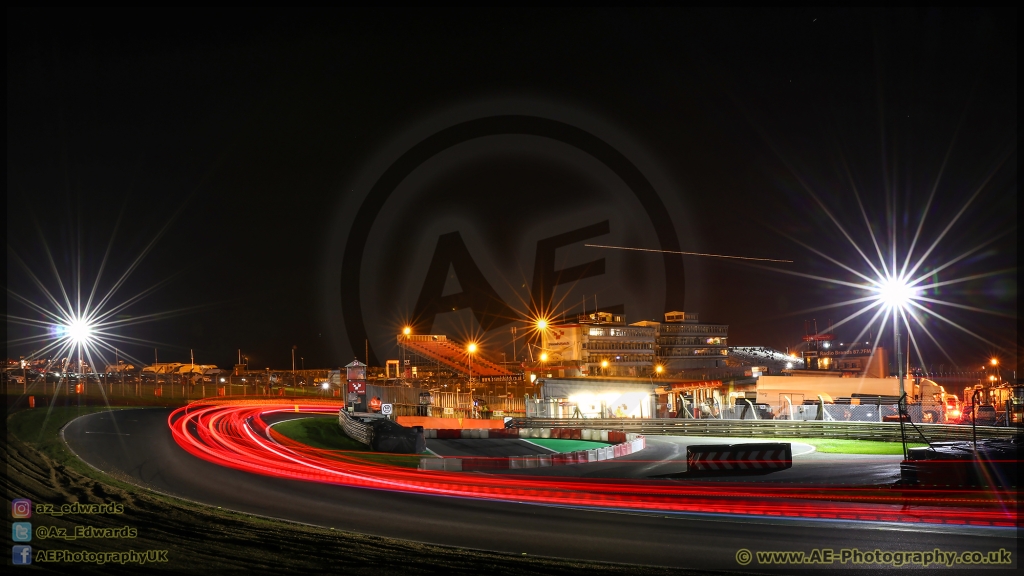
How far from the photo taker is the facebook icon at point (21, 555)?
9797 millimetres

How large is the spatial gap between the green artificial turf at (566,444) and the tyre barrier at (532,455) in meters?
0.29

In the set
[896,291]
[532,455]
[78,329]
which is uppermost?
[896,291]

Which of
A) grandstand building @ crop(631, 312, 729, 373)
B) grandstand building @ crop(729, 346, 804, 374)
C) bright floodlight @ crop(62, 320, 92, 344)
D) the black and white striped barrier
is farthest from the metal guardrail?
grandstand building @ crop(729, 346, 804, 374)

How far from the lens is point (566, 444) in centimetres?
3334

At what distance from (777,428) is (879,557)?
2318cm

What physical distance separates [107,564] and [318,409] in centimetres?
4658

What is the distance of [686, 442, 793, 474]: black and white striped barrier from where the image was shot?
21.3 m

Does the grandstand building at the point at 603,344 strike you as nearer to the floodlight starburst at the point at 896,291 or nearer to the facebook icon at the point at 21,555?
the floodlight starburst at the point at 896,291

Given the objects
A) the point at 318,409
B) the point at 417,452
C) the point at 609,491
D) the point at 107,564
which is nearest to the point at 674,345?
the point at 318,409

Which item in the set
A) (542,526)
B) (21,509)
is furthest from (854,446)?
(21,509)

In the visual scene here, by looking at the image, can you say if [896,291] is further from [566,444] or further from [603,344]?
[603,344]

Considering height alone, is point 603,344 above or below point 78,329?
below

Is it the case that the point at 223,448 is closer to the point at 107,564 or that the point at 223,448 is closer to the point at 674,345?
the point at 107,564

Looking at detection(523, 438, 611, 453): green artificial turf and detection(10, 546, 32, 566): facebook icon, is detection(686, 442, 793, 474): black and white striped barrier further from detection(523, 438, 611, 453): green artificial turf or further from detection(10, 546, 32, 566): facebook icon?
detection(10, 546, 32, 566): facebook icon
